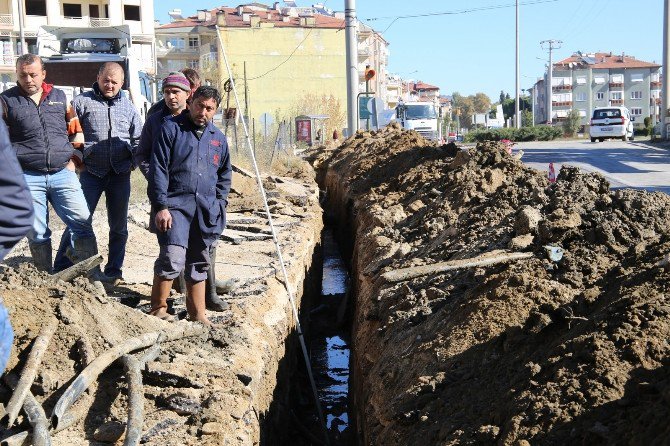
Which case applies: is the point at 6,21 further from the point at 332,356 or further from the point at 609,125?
the point at 332,356

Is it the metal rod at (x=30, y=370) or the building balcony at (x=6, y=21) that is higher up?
the building balcony at (x=6, y=21)

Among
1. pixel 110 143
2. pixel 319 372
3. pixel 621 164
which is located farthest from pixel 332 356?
pixel 621 164

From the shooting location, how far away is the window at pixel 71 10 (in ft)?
180

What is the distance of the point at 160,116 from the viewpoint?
6.30 meters

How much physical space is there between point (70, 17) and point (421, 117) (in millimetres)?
28528

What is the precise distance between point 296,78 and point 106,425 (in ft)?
202

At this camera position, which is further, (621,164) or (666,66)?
(666,66)

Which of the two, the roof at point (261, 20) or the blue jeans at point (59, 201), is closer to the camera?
the blue jeans at point (59, 201)

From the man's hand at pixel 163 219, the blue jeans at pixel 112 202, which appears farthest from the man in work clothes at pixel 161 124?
the blue jeans at pixel 112 202

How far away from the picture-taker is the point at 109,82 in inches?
273

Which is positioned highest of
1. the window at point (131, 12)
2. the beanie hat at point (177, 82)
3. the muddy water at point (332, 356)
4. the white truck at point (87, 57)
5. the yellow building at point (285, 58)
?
the window at point (131, 12)

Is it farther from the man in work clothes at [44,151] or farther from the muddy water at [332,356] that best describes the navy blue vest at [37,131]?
the muddy water at [332,356]

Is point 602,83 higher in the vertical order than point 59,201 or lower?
higher

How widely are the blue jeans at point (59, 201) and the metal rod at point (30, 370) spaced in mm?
2119
